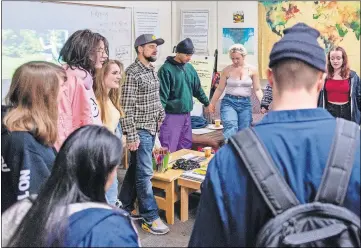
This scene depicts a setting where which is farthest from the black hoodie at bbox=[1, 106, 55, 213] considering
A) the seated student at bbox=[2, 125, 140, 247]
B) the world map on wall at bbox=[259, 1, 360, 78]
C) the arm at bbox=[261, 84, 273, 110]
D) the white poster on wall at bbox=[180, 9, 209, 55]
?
the white poster on wall at bbox=[180, 9, 209, 55]

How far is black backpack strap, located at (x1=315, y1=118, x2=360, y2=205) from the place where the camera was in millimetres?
1055

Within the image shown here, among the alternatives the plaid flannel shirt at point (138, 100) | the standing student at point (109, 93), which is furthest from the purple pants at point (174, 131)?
the standing student at point (109, 93)

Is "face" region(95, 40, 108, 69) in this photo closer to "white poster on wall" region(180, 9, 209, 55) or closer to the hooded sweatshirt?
the hooded sweatshirt

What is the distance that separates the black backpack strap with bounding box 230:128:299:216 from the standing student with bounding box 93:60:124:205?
190 cm

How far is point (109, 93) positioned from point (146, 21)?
9.54 feet

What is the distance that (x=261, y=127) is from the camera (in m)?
1.13

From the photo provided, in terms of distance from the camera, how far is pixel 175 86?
3.98 m

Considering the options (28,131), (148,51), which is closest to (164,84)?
(148,51)

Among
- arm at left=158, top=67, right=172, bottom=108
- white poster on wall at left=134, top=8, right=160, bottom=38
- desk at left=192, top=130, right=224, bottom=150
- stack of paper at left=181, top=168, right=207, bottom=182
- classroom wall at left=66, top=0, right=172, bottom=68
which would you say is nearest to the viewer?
stack of paper at left=181, top=168, right=207, bottom=182

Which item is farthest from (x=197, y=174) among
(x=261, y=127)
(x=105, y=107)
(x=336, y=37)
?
(x=336, y=37)

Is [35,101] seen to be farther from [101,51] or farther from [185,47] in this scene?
[185,47]

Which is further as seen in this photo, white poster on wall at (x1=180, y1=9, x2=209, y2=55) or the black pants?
white poster on wall at (x1=180, y1=9, x2=209, y2=55)

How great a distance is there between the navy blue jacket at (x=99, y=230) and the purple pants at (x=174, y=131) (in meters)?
2.88

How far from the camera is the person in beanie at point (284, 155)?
108cm
